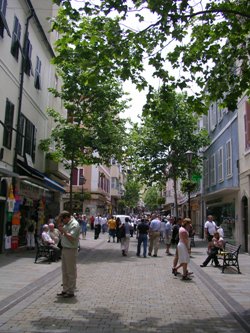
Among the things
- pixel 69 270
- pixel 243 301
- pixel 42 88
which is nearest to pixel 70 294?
pixel 69 270

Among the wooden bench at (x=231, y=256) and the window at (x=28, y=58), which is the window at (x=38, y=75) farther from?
the wooden bench at (x=231, y=256)

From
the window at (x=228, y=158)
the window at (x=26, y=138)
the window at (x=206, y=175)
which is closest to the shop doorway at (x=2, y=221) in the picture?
the window at (x=26, y=138)

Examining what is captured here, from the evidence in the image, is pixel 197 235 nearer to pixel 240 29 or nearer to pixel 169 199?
pixel 169 199

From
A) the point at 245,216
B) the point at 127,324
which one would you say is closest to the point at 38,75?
the point at 245,216

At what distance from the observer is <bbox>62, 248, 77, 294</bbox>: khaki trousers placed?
9164 mm

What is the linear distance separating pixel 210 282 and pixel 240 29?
6672 millimetres

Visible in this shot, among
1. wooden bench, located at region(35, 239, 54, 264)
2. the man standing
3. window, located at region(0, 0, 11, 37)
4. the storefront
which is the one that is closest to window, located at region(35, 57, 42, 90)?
window, located at region(0, 0, 11, 37)

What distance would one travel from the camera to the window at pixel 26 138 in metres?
18.8

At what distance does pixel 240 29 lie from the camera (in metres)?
9.30

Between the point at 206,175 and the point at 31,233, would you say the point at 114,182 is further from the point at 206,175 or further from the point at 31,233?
the point at 31,233

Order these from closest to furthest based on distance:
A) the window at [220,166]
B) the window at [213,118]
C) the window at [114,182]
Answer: the window at [220,166]
the window at [213,118]
the window at [114,182]

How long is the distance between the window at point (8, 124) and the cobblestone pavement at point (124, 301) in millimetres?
4965

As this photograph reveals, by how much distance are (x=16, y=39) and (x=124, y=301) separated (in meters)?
13.1

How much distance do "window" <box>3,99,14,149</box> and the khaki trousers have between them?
8556 mm
